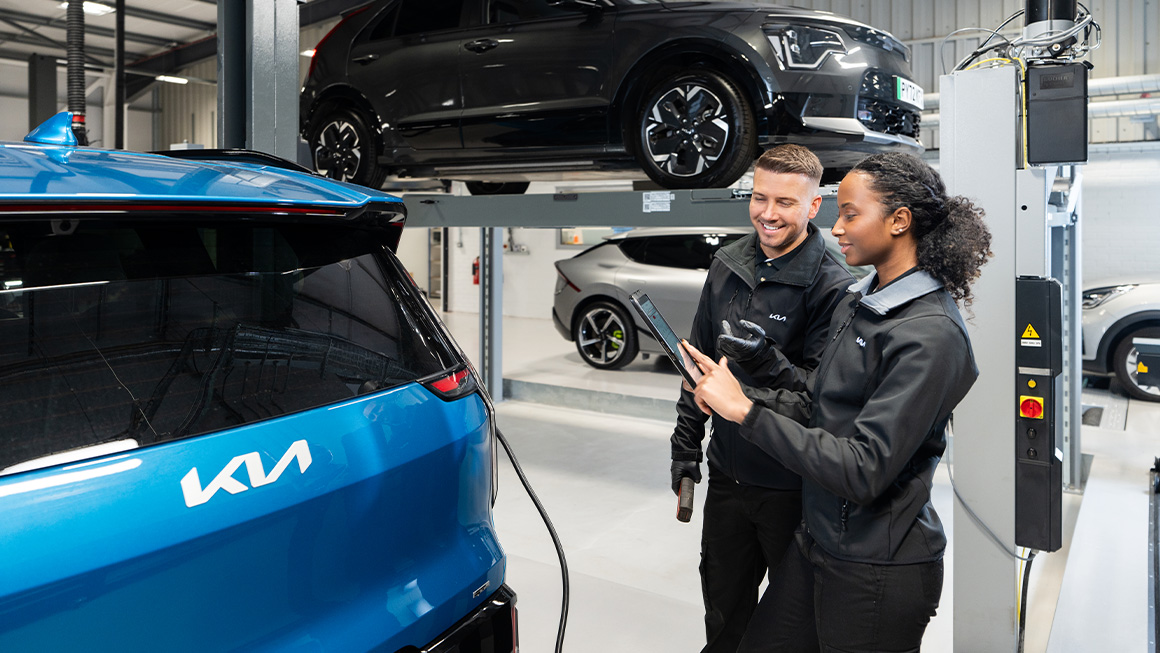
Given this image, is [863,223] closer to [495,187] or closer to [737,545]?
[737,545]

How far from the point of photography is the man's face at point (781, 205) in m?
2.10

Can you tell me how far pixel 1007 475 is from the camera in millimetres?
2643

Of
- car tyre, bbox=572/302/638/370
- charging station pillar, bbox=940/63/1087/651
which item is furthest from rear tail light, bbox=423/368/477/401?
car tyre, bbox=572/302/638/370

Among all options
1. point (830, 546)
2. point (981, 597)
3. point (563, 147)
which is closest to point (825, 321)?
point (830, 546)

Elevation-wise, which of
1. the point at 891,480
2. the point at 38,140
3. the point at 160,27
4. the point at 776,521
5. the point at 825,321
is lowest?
the point at 776,521

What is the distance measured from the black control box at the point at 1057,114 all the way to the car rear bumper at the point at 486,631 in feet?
6.82

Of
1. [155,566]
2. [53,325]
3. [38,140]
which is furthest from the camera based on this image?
[38,140]

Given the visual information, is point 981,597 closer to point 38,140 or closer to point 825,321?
point 825,321

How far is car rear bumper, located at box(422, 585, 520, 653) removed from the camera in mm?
1339

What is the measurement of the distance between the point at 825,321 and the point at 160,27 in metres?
15.6

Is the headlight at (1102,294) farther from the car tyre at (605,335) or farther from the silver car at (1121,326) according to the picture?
the car tyre at (605,335)

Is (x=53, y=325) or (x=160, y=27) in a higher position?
(x=160, y=27)

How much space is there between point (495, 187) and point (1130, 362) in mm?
5661

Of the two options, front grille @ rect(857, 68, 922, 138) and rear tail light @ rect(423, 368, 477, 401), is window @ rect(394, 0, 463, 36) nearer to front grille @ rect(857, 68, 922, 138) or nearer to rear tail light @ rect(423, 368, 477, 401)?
front grille @ rect(857, 68, 922, 138)
